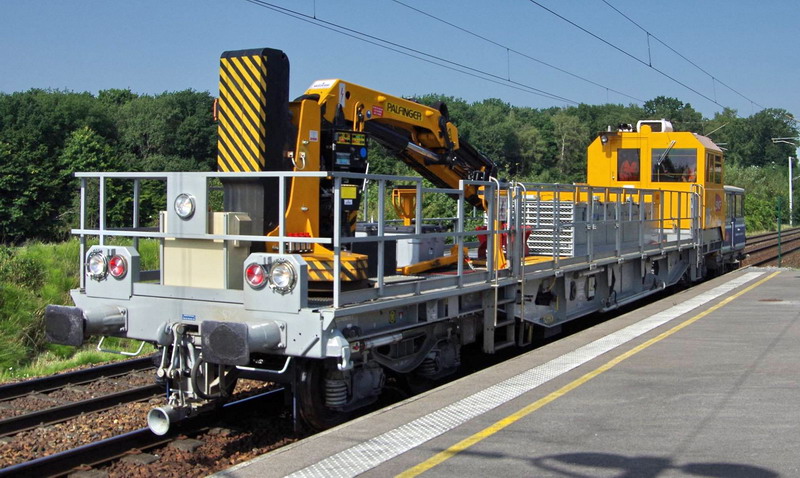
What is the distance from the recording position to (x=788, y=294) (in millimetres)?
14961

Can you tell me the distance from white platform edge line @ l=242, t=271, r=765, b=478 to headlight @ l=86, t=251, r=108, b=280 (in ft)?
10.0

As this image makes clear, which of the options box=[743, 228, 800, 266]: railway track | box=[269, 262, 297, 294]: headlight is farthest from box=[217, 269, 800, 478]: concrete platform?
box=[743, 228, 800, 266]: railway track

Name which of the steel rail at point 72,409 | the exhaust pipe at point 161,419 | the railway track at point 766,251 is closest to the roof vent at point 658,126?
the railway track at point 766,251

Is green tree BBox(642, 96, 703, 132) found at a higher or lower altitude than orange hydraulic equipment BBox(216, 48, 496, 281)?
higher

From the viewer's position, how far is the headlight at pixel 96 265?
7.67 meters

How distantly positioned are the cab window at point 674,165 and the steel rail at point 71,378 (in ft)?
40.4

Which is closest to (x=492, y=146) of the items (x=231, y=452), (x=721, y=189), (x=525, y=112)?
(x=525, y=112)

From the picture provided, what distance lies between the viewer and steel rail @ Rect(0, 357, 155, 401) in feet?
29.6

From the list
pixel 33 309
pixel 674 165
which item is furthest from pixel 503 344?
pixel 674 165

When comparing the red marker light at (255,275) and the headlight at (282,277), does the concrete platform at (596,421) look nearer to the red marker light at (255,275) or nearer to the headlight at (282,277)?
the headlight at (282,277)

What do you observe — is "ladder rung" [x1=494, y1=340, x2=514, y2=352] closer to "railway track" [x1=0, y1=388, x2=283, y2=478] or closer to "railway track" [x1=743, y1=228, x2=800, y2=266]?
"railway track" [x1=0, y1=388, x2=283, y2=478]

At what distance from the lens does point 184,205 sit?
7.23 meters

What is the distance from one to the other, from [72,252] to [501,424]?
1203 centimetres

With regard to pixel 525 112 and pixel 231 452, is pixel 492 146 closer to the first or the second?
pixel 525 112
